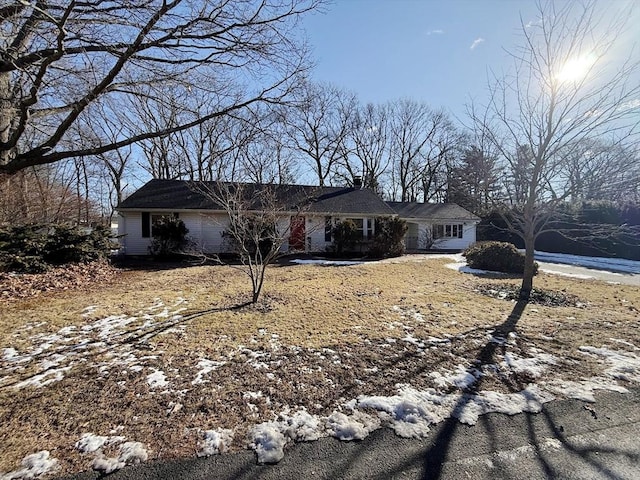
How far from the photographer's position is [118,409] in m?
2.70

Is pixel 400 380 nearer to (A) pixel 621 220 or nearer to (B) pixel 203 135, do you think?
(A) pixel 621 220

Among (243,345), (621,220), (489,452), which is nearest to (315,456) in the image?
(489,452)

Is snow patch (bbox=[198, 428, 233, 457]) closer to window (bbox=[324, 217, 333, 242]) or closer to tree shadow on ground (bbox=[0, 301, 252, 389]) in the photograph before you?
tree shadow on ground (bbox=[0, 301, 252, 389])

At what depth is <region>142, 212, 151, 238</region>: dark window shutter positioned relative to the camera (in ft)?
50.8

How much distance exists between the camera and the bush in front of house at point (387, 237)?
1636cm

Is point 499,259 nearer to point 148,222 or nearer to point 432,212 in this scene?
point 432,212

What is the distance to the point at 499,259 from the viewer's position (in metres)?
12.0

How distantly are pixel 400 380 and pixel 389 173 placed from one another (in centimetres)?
3296

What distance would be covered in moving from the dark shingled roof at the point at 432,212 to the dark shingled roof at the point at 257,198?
316 centimetres

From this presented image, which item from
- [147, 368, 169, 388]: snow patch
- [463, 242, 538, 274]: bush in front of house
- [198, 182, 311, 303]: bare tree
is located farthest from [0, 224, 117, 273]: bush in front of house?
[463, 242, 538, 274]: bush in front of house

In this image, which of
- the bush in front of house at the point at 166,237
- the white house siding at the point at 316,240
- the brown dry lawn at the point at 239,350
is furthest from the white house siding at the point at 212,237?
the brown dry lawn at the point at 239,350

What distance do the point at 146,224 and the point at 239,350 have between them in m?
14.0

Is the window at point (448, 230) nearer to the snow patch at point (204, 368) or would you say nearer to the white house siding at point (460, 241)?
the white house siding at point (460, 241)

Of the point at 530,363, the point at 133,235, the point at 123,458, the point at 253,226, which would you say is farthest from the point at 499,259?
the point at 133,235
